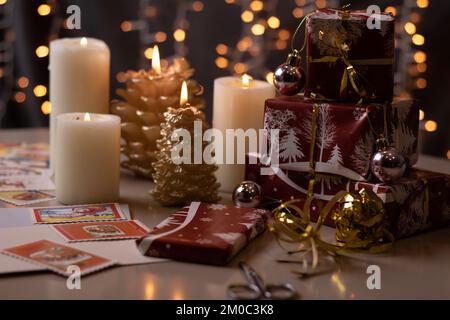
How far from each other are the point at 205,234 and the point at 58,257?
0.20 m

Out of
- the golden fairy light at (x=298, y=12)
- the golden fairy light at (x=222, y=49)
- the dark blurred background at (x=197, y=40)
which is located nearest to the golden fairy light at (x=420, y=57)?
the dark blurred background at (x=197, y=40)

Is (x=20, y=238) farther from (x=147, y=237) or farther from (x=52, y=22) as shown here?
(x=52, y=22)

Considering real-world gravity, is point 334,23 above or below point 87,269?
above

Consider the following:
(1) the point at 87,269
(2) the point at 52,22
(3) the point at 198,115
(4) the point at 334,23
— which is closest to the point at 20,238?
(1) the point at 87,269

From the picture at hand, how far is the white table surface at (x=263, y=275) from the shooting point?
0.84 metres

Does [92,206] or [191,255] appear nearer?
[191,255]

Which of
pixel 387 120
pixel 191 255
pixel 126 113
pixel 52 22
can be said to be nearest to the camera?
pixel 191 255

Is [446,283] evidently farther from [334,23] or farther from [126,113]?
[126,113]

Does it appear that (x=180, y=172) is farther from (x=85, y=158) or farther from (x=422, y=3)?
(x=422, y=3)

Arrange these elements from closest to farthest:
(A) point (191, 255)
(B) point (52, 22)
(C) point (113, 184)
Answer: (A) point (191, 255) < (C) point (113, 184) < (B) point (52, 22)

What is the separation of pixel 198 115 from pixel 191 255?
1.08 ft

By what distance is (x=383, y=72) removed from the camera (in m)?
1.12
